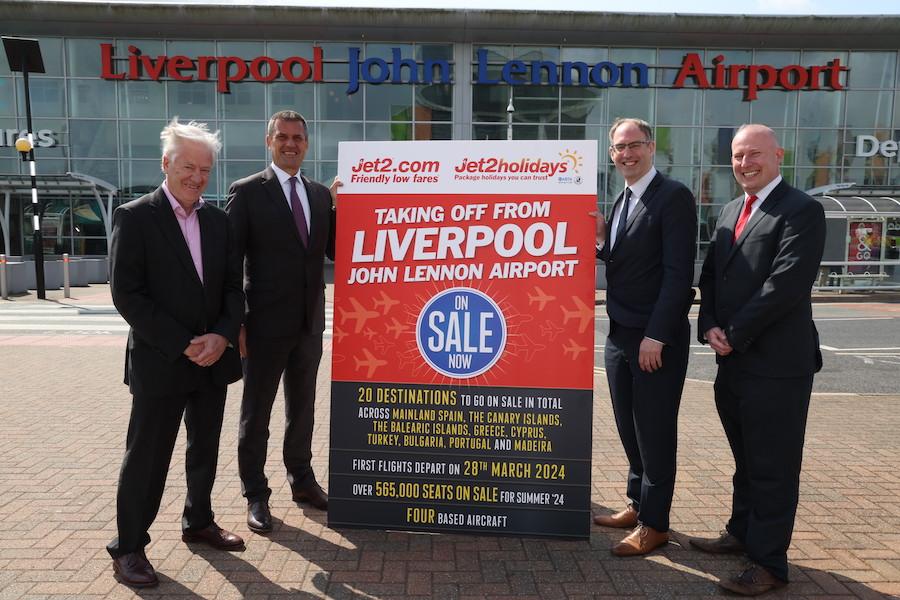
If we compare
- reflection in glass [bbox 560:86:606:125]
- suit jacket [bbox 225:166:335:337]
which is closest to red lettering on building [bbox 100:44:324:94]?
reflection in glass [bbox 560:86:606:125]

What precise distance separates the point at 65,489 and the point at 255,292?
1.86 m

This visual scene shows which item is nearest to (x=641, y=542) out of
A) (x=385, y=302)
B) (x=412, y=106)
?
(x=385, y=302)

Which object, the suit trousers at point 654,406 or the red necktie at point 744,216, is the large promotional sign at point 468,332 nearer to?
the suit trousers at point 654,406

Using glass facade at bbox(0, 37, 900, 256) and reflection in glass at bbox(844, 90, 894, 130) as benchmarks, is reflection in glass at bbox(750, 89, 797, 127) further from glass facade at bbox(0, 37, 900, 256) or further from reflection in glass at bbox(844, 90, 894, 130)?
reflection in glass at bbox(844, 90, 894, 130)

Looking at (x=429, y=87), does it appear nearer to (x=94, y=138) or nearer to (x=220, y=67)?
(x=220, y=67)

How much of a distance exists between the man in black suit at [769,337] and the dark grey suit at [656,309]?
196mm

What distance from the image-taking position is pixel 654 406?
3.20 metres

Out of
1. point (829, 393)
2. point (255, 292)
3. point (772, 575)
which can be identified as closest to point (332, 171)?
point (829, 393)

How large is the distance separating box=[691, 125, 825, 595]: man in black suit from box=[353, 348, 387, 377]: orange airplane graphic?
1615 millimetres

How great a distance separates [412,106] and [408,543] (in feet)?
67.3

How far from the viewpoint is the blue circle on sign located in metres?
3.23

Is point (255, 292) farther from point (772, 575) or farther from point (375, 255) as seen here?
point (772, 575)

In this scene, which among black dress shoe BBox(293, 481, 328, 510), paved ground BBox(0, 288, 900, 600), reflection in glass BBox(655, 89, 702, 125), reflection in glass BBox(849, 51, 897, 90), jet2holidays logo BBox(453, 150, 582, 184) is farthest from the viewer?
reflection in glass BBox(849, 51, 897, 90)

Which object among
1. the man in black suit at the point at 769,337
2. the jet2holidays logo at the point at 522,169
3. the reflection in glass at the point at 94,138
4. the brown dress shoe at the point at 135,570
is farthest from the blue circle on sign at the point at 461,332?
the reflection in glass at the point at 94,138
